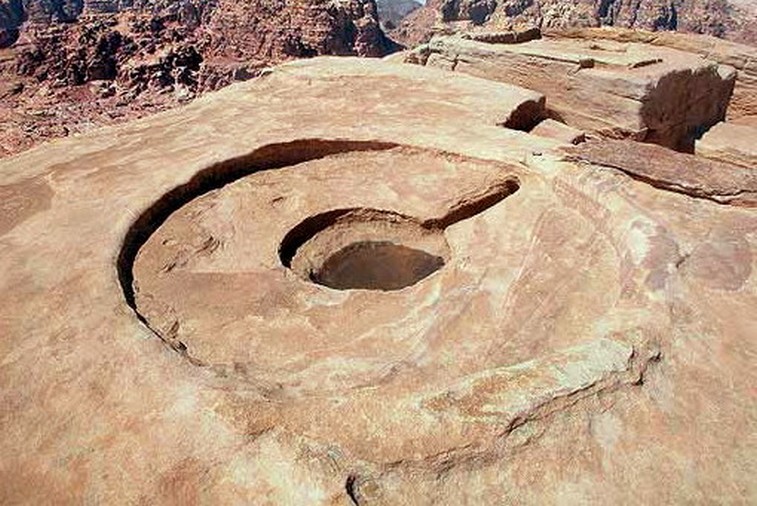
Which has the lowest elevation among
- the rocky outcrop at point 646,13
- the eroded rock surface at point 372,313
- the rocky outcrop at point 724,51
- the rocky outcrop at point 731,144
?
the rocky outcrop at point 646,13

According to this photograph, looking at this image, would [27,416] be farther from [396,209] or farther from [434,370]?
[396,209]

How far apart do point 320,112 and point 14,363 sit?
171 inches

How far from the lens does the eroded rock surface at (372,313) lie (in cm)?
252

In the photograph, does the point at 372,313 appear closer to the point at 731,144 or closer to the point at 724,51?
the point at 731,144

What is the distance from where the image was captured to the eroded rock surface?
8.27 ft

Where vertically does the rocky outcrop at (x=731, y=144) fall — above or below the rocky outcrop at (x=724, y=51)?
below

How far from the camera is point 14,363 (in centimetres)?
320

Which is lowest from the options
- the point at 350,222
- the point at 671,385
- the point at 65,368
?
the point at 350,222

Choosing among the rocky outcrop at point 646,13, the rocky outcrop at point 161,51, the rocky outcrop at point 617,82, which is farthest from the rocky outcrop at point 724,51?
the rocky outcrop at point 646,13

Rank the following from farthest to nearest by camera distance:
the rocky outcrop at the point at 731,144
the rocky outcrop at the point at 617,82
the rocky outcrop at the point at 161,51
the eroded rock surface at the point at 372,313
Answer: the rocky outcrop at the point at 161,51
the rocky outcrop at the point at 731,144
the rocky outcrop at the point at 617,82
the eroded rock surface at the point at 372,313

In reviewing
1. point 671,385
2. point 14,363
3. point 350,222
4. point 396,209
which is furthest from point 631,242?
point 14,363

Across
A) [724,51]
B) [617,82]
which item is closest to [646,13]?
[724,51]

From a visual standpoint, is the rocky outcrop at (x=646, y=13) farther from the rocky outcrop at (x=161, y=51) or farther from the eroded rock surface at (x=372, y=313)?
the eroded rock surface at (x=372, y=313)

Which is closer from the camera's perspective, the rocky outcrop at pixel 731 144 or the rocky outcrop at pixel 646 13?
the rocky outcrop at pixel 731 144
